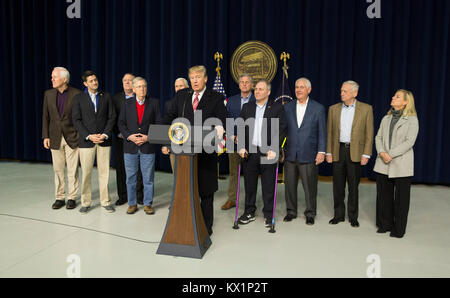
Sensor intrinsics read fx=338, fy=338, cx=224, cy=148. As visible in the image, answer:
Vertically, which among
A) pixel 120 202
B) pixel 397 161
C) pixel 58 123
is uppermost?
pixel 58 123

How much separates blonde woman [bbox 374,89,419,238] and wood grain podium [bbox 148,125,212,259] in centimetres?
177

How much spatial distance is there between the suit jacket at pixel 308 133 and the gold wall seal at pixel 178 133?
4.65 ft

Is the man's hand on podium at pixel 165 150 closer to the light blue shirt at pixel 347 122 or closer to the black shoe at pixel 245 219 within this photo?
the black shoe at pixel 245 219

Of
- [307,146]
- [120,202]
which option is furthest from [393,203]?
[120,202]

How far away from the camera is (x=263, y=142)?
3.31m

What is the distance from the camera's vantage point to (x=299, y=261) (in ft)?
8.32

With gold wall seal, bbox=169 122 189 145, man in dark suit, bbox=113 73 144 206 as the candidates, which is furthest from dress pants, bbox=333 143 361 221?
man in dark suit, bbox=113 73 144 206

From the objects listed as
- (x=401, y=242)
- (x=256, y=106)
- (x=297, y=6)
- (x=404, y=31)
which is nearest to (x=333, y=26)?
(x=297, y=6)

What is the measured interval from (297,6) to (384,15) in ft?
4.78

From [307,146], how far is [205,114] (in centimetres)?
120

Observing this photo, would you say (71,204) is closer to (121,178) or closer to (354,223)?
(121,178)

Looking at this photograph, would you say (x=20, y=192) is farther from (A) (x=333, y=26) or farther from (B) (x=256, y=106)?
(A) (x=333, y=26)

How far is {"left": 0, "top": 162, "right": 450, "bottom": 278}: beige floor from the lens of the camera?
93.3 inches

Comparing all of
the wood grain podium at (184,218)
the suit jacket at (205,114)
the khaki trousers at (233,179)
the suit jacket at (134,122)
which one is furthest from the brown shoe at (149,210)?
the wood grain podium at (184,218)
